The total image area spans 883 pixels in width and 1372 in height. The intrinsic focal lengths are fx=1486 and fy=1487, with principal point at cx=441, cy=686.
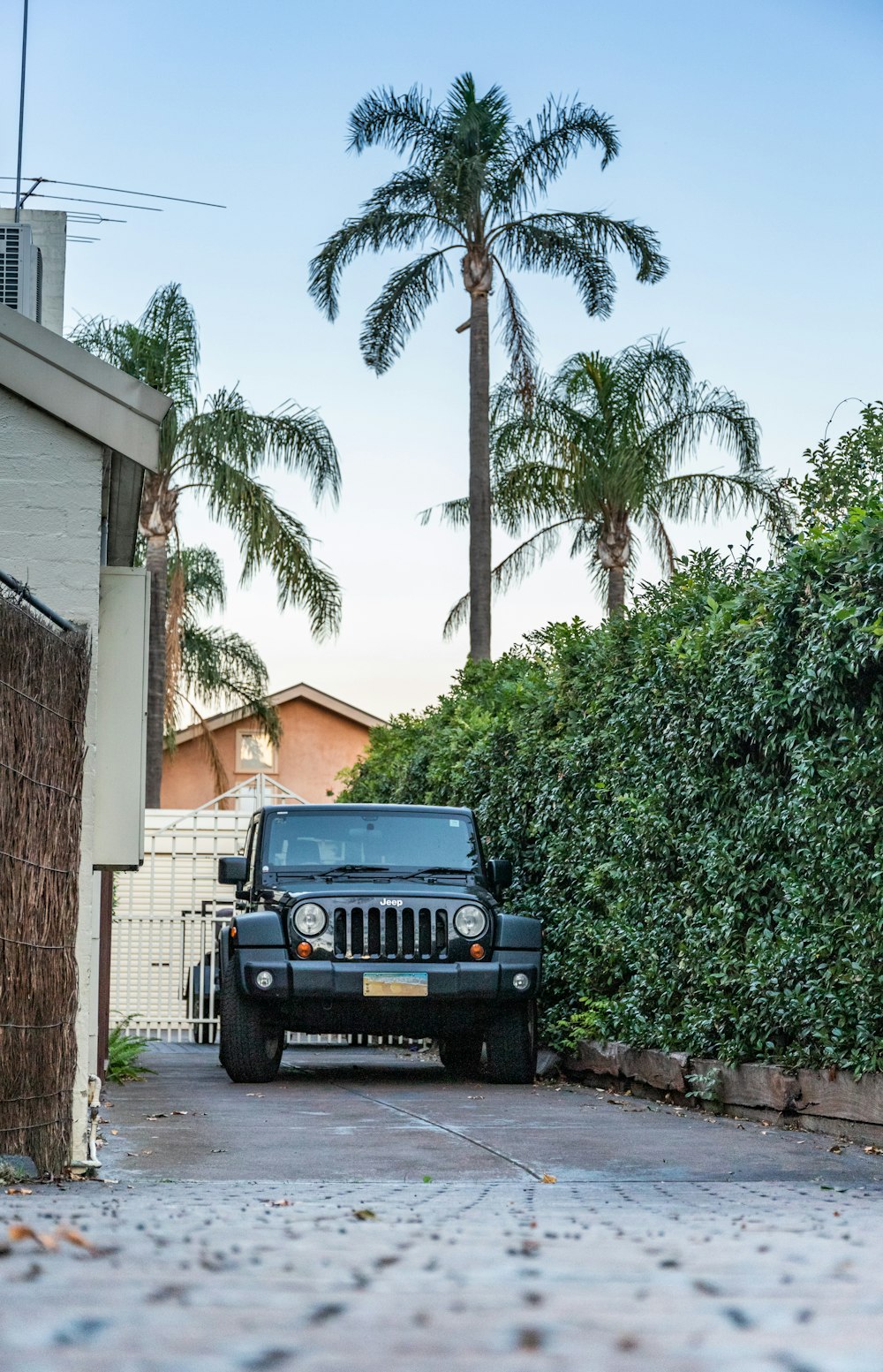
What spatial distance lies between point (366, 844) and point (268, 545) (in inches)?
570

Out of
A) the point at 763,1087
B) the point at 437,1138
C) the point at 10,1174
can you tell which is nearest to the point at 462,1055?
the point at 763,1087

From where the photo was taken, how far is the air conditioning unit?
977 centimetres

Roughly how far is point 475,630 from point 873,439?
14.6 meters

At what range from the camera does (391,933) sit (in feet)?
34.7

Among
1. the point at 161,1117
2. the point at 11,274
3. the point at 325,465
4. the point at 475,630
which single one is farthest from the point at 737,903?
the point at 325,465

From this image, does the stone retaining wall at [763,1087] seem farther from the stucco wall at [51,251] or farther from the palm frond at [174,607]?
the palm frond at [174,607]

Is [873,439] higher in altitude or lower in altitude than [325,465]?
lower

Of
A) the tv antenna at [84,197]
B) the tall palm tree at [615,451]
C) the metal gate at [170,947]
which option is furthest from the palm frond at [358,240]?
the tv antenna at [84,197]

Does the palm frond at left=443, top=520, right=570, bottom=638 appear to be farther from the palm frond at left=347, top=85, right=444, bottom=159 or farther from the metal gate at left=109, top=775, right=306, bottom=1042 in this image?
the metal gate at left=109, top=775, right=306, bottom=1042

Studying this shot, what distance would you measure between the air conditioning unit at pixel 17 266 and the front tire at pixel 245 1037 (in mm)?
4755

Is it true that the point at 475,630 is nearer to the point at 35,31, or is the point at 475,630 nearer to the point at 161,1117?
the point at 35,31

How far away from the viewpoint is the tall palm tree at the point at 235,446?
25.4 m

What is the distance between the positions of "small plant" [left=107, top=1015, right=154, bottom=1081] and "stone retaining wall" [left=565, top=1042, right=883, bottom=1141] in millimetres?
3635

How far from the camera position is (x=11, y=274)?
9844 mm
